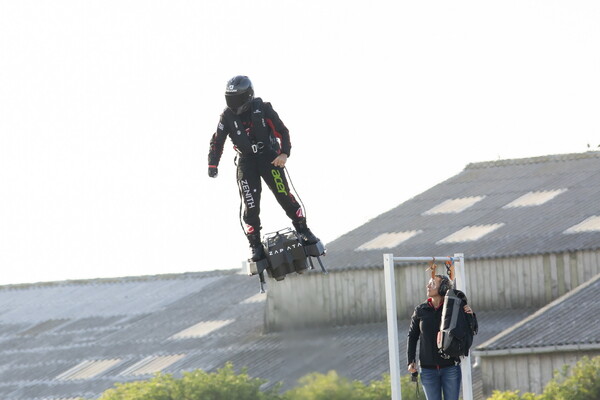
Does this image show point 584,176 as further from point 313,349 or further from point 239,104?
point 239,104

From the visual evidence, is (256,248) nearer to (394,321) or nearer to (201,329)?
(394,321)

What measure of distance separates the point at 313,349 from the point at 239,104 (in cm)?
1035

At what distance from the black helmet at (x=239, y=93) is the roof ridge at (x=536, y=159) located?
5637 cm

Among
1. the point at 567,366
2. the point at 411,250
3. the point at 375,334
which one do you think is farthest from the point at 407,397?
the point at 411,250

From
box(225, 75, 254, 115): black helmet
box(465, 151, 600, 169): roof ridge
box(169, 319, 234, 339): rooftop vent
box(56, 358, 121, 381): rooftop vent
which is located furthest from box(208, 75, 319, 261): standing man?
box(465, 151, 600, 169): roof ridge

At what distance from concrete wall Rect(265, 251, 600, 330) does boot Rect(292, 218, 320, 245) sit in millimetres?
37486

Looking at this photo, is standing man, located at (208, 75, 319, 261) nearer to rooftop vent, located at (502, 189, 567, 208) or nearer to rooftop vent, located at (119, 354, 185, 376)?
rooftop vent, located at (119, 354, 185, 376)

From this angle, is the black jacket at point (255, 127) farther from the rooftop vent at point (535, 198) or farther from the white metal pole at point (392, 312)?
the rooftop vent at point (535, 198)

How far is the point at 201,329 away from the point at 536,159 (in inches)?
759

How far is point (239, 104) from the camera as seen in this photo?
2888 centimetres

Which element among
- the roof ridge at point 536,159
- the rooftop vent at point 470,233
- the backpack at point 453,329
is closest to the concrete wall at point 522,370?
the rooftop vent at point 470,233

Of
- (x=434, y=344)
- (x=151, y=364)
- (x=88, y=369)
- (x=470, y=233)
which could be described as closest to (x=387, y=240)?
(x=470, y=233)

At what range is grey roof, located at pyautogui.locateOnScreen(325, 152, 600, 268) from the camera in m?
72.7

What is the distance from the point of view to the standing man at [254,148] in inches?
1139
